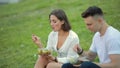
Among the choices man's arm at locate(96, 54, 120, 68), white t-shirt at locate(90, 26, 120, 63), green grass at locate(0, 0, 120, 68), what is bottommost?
green grass at locate(0, 0, 120, 68)

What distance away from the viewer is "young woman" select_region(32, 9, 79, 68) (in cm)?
600

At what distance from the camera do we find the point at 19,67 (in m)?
9.07

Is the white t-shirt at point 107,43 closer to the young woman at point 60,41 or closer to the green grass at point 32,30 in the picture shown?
the young woman at point 60,41

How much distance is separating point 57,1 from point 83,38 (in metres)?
8.99

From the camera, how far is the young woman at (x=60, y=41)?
600cm

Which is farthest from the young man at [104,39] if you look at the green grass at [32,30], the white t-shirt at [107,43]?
the green grass at [32,30]

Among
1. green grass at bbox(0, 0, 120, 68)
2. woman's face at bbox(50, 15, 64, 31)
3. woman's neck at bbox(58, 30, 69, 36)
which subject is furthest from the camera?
green grass at bbox(0, 0, 120, 68)

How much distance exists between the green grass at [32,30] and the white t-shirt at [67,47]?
2630 millimetres

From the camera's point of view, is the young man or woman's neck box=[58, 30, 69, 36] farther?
woman's neck box=[58, 30, 69, 36]

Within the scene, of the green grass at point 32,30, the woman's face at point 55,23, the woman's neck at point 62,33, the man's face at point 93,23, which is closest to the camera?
the man's face at point 93,23

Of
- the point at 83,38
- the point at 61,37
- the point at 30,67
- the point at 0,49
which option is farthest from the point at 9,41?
the point at 61,37

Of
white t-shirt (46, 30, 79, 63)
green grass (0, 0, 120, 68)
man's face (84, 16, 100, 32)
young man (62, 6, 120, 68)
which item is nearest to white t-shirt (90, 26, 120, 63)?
young man (62, 6, 120, 68)

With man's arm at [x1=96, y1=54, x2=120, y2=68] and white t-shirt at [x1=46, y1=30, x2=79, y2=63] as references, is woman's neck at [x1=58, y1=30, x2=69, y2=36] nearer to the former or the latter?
white t-shirt at [x1=46, y1=30, x2=79, y2=63]

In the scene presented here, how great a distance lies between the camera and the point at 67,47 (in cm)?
618
